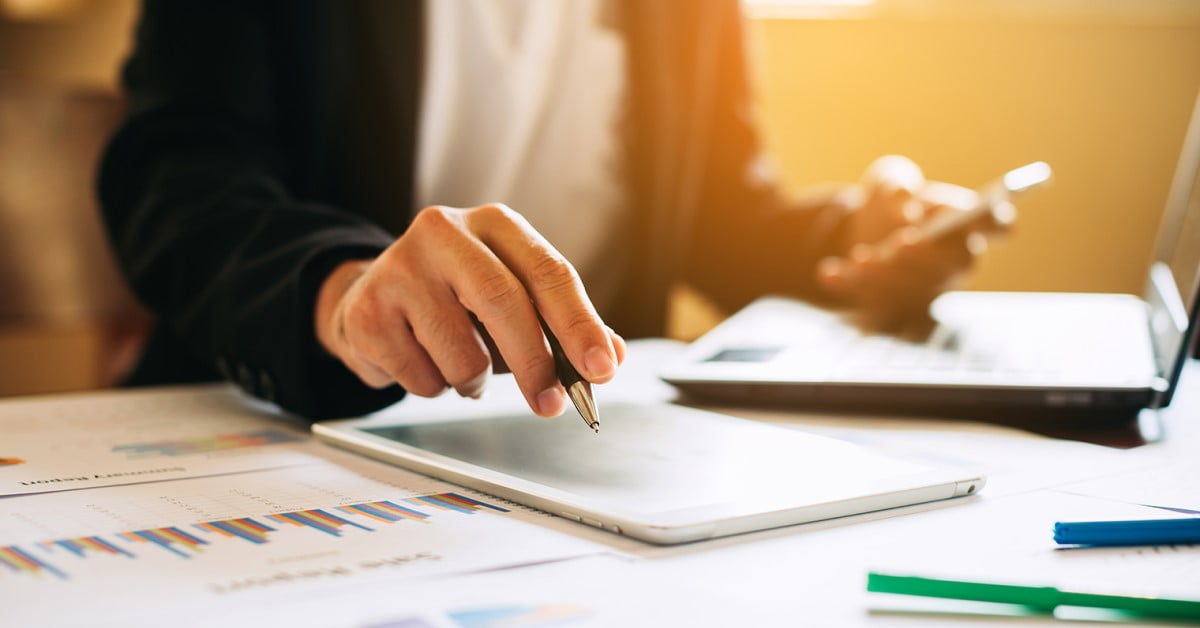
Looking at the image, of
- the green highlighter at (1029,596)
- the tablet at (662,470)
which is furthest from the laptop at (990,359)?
the green highlighter at (1029,596)

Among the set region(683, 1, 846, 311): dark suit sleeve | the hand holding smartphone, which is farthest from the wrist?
region(683, 1, 846, 311): dark suit sleeve

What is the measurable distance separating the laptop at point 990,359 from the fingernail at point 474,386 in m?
0.14

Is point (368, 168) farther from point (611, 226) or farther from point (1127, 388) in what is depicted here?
point (1127, 388)

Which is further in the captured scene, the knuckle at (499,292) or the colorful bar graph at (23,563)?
the knuckle at (499,292)

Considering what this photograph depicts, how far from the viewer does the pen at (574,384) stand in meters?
0.42

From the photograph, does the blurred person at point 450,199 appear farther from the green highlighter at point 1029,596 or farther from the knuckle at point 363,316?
the green highlighter at point 1029,596

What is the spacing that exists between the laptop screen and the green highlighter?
312 millimetres

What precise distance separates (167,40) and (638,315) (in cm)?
60

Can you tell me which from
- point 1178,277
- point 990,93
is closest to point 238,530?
point 1178,277

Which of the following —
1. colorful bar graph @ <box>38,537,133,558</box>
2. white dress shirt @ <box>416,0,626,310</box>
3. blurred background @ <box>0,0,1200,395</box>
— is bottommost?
colorful bar graph @ <box>38,537,133,558</box>

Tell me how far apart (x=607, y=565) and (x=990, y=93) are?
8.07 feet

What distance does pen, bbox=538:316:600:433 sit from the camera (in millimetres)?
424

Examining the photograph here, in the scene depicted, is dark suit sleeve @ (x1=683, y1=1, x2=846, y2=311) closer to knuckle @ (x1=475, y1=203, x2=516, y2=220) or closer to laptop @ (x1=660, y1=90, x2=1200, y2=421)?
laptop @ (x1=660, y1=90, x2=1200, y2=421)

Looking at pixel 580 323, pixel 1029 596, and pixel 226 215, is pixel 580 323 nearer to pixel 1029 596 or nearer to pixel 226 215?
pixel 1029 596
